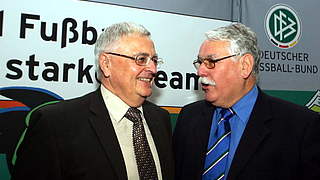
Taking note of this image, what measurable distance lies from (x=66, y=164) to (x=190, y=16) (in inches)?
66.6

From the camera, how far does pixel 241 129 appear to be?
60.8 inches

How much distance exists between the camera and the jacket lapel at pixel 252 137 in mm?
1432

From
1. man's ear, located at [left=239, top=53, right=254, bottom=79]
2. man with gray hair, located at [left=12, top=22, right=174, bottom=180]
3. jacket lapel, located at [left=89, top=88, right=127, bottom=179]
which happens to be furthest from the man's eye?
man's ear, located at [left=239, top=53, right=254, bottom=79]

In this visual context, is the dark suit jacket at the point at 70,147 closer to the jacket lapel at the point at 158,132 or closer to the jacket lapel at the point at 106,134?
the jacket lapel at the point at 106,134

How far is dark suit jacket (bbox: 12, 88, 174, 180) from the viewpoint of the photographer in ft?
4.24

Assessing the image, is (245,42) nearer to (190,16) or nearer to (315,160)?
(315,160)

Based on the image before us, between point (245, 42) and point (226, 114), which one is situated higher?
point (245, 42)

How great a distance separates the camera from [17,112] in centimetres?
204

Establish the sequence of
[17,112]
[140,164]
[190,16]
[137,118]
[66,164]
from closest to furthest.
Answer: [66,164] → [140,164] → [137,118] → [17,112] → [190,16]

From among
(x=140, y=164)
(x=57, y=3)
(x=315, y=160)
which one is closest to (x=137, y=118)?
(x=140, y=164)

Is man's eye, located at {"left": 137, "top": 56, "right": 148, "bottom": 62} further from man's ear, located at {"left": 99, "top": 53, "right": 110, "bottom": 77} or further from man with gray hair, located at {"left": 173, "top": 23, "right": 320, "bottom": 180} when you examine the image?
man with gray hair, located at {"left": 173, "top": 23, "right": 320, "bottom": 180}

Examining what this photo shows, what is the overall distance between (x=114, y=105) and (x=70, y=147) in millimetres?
297

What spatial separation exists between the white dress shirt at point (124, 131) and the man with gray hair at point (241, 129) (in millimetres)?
227

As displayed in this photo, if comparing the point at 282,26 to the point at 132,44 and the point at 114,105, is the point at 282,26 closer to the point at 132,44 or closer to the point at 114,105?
the point at 132,44
